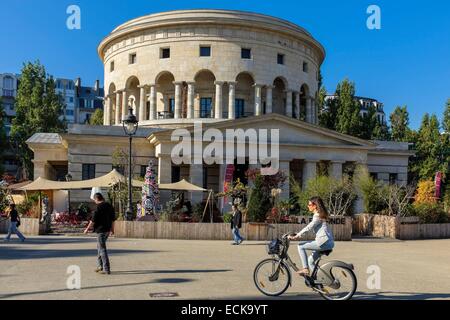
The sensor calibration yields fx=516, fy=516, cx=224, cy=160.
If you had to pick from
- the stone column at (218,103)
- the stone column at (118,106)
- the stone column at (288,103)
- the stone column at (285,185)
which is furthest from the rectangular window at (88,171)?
the stone column at (288,103)

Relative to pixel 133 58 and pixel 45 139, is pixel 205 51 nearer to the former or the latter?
pixel 133 58

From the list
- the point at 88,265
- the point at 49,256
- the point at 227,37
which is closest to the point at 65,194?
the point at 227,37

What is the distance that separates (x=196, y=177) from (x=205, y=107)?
11316 mm

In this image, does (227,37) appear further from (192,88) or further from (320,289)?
(320,289)

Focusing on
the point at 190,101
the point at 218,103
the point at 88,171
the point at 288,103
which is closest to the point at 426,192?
the point at 288,103

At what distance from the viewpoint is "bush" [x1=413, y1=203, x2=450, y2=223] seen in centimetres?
2941

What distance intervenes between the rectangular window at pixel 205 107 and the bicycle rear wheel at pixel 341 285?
36982 millimetres

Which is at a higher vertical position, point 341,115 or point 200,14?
point 200,14

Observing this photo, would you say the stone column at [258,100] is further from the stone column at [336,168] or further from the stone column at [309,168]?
the stone column at [336,168]

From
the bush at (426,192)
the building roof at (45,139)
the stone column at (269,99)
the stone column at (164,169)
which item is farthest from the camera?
the stone column at (269,99)

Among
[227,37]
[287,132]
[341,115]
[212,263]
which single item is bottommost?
[212,263]

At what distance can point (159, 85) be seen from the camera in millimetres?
47656

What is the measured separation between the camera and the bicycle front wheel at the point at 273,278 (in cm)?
978

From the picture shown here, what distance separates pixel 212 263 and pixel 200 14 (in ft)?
114
